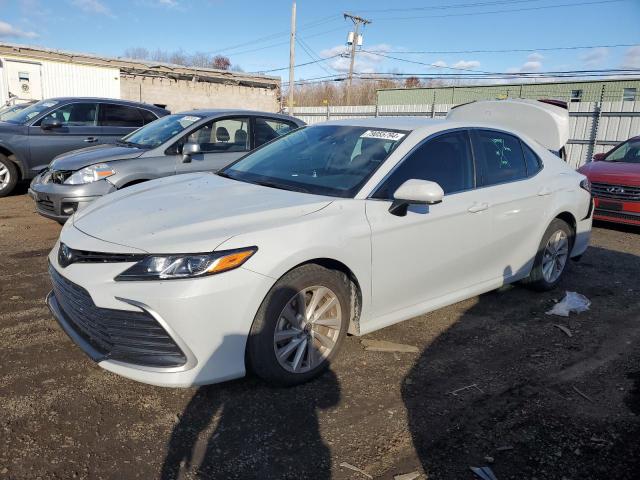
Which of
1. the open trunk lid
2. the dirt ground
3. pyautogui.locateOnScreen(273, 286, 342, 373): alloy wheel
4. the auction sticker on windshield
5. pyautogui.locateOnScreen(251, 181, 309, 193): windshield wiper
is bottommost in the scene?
the dirt ground

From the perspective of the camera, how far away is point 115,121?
9.29 meters

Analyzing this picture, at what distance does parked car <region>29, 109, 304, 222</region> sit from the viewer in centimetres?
587

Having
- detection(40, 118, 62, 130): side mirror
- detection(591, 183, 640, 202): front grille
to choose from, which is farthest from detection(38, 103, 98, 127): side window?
detection(591, 183, 640, 202): front grille

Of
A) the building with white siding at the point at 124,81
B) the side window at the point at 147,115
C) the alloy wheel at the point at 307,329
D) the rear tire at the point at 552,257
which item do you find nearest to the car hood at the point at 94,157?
the side window at the point at 147,115

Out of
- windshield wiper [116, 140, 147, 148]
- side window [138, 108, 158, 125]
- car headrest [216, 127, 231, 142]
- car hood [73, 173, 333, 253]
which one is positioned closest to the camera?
car hood [73, 173, 333, 253]

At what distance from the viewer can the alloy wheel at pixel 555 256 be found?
4867 millimetres

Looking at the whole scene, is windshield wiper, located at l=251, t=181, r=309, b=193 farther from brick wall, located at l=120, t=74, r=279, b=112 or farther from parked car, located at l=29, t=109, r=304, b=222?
brick wall, located at l=120, t=74, r=279, b=112

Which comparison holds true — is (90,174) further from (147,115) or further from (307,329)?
(307,329)

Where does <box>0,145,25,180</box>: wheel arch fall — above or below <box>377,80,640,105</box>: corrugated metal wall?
below

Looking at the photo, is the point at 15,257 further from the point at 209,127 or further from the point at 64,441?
the point at 64,441

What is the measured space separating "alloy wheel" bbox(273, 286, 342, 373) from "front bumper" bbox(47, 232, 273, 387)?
0.87ft

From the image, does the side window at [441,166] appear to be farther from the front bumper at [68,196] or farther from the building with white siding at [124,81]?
the building with white siding at [124,81]

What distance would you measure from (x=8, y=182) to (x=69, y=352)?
259 inches

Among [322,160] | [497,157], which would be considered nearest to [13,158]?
[322,160]
